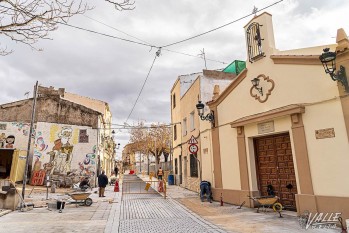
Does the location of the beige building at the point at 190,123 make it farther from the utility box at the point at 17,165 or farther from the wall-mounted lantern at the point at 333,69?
the utility box at the point at 17,165

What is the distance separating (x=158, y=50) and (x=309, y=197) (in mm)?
7445

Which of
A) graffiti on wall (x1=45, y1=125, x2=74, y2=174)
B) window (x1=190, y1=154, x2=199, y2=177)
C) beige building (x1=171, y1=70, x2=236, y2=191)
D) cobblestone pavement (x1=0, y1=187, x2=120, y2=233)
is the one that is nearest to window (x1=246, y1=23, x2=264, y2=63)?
beige building (x1=171, y1=70, x2=236, y2=191)

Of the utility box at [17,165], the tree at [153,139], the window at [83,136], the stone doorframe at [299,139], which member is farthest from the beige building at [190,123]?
the tree at [153,139]

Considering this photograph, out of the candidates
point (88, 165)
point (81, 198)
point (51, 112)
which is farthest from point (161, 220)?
point (51, 112)

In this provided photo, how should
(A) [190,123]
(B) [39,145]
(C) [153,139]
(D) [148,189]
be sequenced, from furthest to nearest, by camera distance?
(C) [153,139] < (B) [39,145] < (D) [148,189] < (A) [190,123]

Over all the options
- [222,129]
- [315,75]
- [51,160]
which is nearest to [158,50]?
[222,129]

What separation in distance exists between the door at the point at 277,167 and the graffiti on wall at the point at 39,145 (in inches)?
662

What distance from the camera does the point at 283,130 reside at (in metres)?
9.11

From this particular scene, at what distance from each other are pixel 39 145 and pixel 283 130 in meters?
18.5

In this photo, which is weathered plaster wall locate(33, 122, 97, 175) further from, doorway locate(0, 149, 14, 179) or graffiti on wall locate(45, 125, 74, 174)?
doorway locate(0, 149, 14, 179)

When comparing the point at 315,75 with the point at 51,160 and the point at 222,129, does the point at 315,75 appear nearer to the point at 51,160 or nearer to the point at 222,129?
the point at 222,129

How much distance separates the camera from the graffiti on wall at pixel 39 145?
20058mm

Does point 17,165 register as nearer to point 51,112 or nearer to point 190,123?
point 51,112

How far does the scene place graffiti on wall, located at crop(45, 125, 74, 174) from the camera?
65.9 feet
